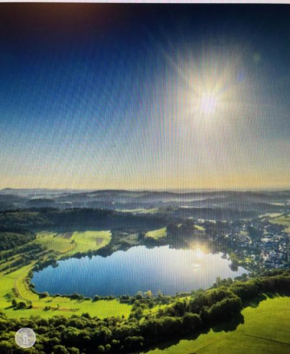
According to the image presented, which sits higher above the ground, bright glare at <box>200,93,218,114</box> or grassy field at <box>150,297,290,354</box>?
bright glare at <box>200,93,218,114</box>

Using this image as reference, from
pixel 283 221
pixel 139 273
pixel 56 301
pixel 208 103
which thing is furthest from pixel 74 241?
pixel 283 221

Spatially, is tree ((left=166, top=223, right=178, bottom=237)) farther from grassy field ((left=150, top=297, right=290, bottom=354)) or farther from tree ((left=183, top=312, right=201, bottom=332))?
grassy field ((left=150, top=297, right=290, bottom=354))

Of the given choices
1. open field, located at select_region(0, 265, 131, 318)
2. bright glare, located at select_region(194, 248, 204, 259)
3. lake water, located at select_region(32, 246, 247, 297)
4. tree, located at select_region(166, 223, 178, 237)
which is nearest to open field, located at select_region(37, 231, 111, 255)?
lake water, located at select_region(32, 246, 247, 297)

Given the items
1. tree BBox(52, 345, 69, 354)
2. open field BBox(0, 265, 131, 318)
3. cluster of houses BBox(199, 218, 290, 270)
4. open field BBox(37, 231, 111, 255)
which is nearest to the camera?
tree BBox(52, 345, 69, 354)

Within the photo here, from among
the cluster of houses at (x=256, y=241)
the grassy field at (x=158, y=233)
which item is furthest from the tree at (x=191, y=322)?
the grassy field at (x=158, y=233)

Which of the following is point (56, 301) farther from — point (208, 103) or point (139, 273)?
point (208, 103)

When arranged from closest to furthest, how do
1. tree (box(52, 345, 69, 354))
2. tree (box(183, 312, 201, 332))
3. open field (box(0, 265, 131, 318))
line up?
tree (box(52, 345, 69, 354)) < tree (box(183, 312, 201, 332)) < open field (box(0, 265, 131, 318))

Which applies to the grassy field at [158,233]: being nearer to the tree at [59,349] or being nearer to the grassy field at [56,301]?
the grassy field at [56,301]
